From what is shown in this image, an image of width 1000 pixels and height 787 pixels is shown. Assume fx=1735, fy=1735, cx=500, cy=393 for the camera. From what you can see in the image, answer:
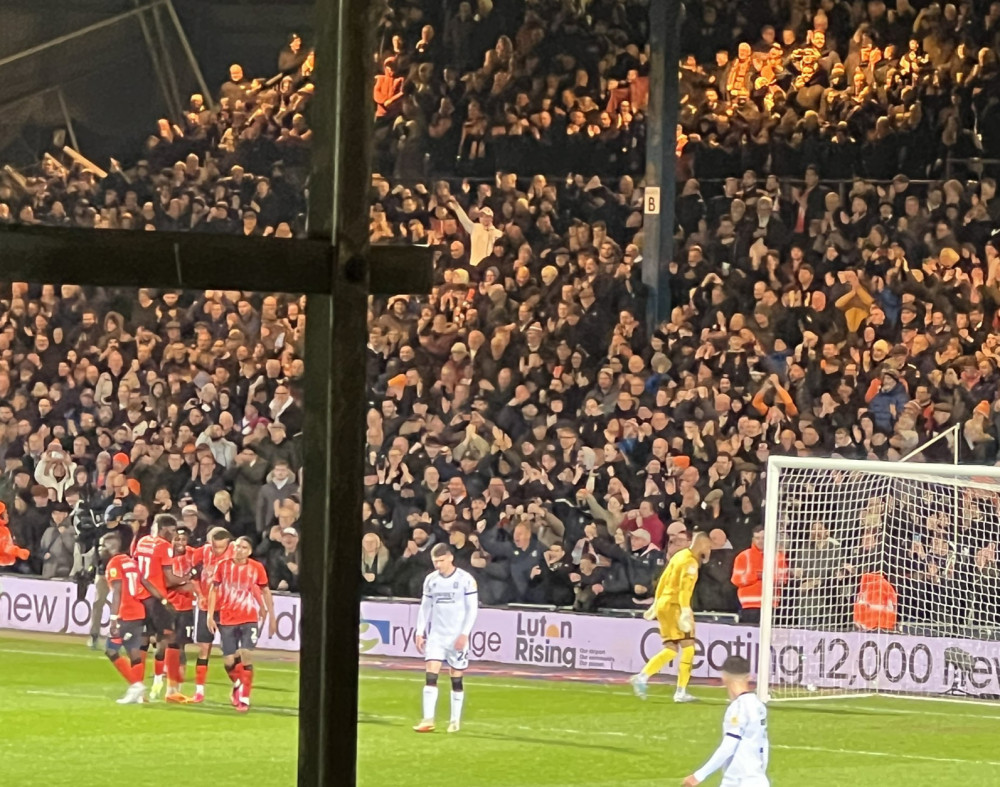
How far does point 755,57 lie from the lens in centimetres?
1944

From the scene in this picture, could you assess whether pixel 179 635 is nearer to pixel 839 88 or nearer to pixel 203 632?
pixel 203 632

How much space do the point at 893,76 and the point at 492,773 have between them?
934 cm

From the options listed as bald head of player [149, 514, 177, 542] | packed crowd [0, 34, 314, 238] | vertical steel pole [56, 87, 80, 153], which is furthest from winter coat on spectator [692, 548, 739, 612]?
vertical steel pole [56, 87, 80, 153]

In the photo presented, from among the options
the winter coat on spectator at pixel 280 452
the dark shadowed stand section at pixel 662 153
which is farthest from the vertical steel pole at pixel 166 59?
the dark shadowed stand section at pixel 662 153

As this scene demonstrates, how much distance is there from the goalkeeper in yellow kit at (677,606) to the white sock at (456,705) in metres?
1.82

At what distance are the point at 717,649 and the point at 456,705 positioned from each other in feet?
9.09

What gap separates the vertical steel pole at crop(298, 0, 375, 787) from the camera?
1677 millimetres

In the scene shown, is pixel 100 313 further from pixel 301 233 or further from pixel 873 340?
pixel 873 340

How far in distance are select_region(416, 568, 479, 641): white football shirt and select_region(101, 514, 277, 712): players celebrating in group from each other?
183 cm

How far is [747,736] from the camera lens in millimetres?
9406

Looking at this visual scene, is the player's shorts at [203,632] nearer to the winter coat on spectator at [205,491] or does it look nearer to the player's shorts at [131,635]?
the player's shorts at [131,635]

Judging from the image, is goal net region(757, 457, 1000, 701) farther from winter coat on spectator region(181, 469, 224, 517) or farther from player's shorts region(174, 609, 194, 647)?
winter coat on spectator region(181, 469, 224, 517)

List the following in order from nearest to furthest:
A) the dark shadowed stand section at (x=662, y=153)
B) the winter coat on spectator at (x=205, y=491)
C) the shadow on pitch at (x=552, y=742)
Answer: the winter coat on spectator at (x=205, y=491) < the shadow on pitch at (x=552, y=742) < the dark shadowed stand section at (x=662, y=153)

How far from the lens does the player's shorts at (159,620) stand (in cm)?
1133
